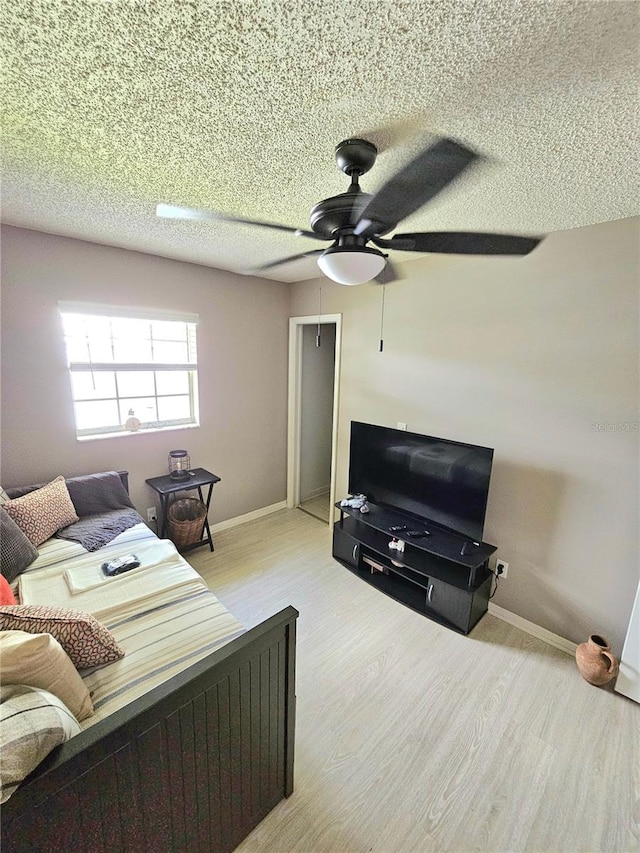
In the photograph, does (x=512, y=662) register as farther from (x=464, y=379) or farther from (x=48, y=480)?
(x=48, y=480)

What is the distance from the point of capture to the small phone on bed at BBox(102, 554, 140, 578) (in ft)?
6.26

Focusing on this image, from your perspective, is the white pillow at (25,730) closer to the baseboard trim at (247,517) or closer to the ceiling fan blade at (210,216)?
the ceiling fan blade at (210,216)

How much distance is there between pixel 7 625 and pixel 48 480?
1.77m

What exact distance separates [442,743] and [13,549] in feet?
8.00

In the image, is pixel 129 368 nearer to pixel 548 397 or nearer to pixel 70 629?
pixel 70 629

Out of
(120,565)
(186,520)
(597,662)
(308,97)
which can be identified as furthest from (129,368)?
(597,662)

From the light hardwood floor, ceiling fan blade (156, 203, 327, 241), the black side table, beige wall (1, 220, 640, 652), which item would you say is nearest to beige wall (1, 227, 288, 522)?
beige wall (1, 220, 640, 652)

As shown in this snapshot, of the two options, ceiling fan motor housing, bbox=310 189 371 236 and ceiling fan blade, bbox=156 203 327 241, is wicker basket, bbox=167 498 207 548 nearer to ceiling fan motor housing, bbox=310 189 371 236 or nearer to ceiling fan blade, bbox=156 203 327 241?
ceiling fan blade, bbox=156 203 327 241

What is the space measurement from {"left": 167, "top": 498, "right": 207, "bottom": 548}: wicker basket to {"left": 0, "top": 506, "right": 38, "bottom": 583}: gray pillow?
3.51ft

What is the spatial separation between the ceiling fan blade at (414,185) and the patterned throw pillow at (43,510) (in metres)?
2.47

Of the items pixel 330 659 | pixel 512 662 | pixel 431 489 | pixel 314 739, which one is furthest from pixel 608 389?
pixel 314 739

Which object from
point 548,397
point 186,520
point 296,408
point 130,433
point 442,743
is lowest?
point 442,743

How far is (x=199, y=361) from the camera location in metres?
3.22

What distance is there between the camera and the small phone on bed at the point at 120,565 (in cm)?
191
